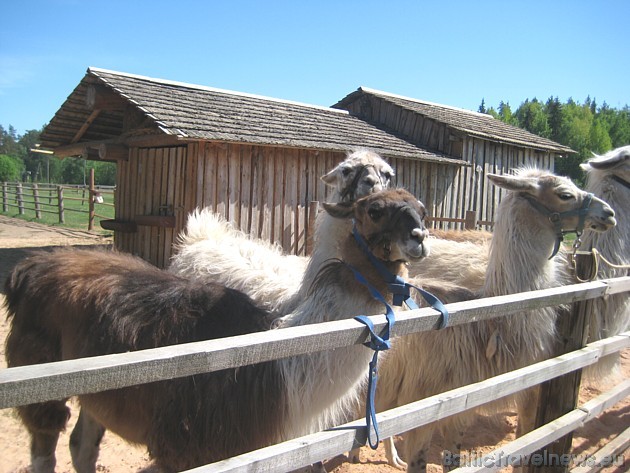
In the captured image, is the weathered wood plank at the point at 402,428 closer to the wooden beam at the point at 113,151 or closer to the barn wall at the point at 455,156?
the barn wall at the point at 455,156

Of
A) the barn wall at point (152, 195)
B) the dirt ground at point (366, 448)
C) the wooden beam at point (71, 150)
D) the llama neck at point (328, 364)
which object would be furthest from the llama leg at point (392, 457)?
the wooden beam at point (71, 150)

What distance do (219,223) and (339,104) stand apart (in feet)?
37.9

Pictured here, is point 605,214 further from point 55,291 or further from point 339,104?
point 339,104

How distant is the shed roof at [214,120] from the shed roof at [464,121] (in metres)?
1.68

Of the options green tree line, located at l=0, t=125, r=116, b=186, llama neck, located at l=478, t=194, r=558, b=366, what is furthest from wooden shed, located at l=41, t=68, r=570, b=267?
green tree line, located at l=0, t=125, r=116, b=186

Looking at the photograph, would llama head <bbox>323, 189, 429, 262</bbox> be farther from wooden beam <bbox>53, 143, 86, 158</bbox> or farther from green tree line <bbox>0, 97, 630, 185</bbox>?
green tree line <bbox>0, 97, 630, 185</bbox>

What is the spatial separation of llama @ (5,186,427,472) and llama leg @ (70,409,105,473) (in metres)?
0.40

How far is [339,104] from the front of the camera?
52.8 ft

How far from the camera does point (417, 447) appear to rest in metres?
3.21

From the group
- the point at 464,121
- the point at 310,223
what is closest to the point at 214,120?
the point at 310,223

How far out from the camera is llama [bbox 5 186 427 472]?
7.47ft

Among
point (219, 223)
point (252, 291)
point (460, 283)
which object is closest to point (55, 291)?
point (252, 291)

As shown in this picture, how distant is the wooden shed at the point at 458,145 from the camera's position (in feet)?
41.2

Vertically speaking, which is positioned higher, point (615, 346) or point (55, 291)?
point (55, 291)
